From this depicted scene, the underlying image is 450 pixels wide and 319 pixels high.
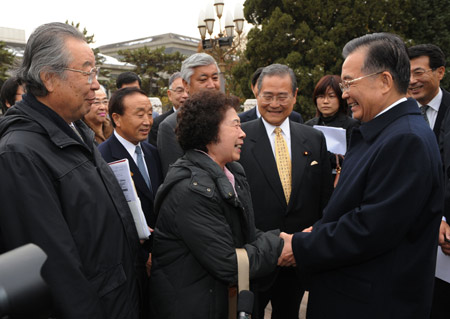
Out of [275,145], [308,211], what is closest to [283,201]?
[308,211]

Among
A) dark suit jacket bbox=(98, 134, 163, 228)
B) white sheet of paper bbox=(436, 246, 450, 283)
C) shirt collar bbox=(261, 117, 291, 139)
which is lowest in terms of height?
white sheet of paper bbox=(436, 246, 450, 283)

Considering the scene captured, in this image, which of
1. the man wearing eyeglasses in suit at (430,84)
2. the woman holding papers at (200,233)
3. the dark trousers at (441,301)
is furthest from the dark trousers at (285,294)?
the man wearing eyeglasses in suit at (430,84)

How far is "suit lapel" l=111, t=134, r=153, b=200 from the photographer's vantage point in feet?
9.52

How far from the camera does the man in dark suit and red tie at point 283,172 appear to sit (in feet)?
9.80

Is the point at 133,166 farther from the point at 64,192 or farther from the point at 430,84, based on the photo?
the point at 430,84

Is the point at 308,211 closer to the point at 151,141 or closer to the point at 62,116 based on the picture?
the point at 62,116

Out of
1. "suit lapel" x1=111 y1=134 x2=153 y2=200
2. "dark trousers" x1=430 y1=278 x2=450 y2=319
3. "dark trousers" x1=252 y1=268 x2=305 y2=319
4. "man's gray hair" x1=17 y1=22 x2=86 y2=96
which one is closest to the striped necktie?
"dark trousers" x1=252 y1=268 x2=305 y2=319

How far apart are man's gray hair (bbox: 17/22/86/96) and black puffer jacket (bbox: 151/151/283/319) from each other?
30.6 inches

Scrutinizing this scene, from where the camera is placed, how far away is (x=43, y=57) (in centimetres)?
172

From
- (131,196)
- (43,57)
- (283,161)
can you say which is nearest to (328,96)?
(283,161)

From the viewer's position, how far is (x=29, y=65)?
68.7 inches

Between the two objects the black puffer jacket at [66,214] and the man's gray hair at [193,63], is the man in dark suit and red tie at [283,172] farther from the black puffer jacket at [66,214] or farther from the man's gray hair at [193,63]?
the black puffer jacket at [66,214]

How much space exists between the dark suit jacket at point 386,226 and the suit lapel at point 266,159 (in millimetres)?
903

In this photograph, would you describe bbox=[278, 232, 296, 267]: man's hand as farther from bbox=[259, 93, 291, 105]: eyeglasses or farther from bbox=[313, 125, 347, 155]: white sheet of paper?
bbox=[313, 125, 347, 155]: white sheet of paper
